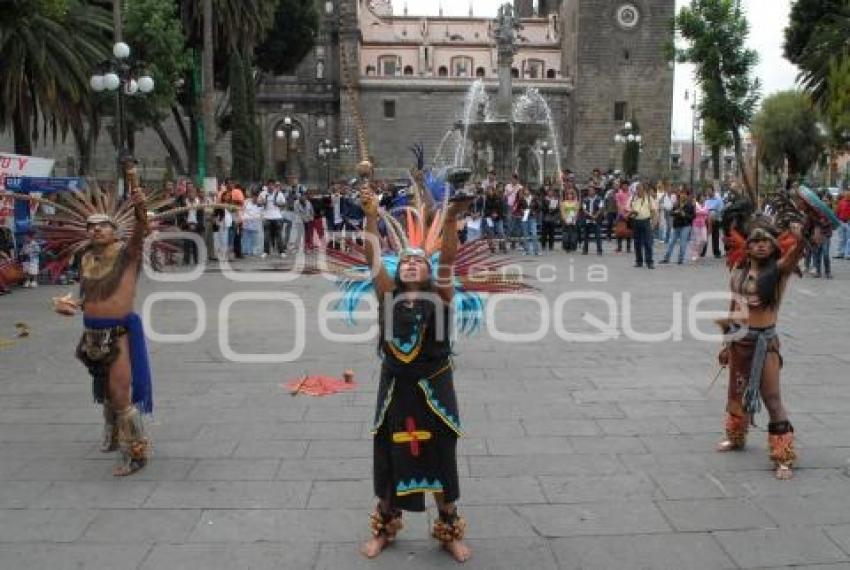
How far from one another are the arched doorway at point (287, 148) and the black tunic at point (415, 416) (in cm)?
5065

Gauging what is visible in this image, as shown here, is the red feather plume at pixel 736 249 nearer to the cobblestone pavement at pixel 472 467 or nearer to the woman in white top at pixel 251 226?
the cobblestone pavement at pixel 472 467

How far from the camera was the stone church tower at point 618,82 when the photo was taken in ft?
194

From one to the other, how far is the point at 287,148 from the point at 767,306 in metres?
54.1

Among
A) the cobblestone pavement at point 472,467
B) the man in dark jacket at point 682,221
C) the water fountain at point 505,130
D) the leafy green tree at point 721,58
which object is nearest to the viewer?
the cobblestone pavement at point 472,467

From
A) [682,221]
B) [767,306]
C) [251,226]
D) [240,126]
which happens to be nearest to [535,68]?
[240,126]

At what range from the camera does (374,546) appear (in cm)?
420

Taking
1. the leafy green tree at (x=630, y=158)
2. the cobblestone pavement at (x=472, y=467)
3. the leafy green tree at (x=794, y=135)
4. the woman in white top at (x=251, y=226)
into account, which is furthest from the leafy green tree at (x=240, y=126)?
the leafy green tree at (x=794, y=135)

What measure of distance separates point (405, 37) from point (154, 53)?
5481 cm

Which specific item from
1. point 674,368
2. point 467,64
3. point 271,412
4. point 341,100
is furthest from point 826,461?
point 467,64

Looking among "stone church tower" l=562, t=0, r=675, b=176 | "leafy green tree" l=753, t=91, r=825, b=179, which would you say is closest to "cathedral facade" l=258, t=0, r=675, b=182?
"stone church tower" l=562, t=0, r=675, b=176

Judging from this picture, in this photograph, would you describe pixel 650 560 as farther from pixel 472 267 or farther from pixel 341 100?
pixel 341 100

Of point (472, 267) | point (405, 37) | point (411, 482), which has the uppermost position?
point (405, 37)

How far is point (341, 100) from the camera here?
187 ft

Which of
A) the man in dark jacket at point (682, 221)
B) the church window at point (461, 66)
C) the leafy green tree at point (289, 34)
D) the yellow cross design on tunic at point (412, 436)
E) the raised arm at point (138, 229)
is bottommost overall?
the yellow cross design on tunic at point (412, 436)
